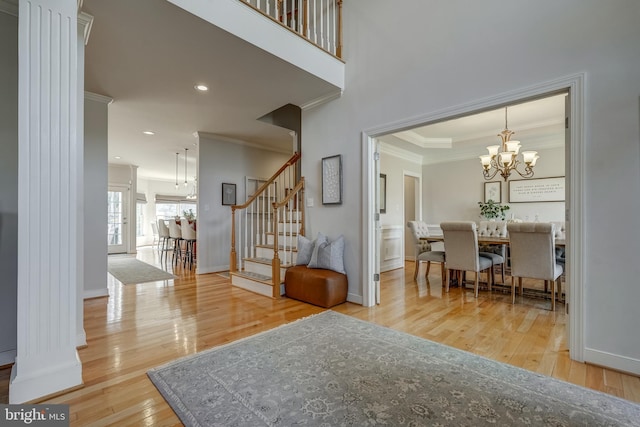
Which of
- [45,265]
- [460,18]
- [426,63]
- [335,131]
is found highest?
[460,18]

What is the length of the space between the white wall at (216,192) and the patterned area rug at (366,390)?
343cm

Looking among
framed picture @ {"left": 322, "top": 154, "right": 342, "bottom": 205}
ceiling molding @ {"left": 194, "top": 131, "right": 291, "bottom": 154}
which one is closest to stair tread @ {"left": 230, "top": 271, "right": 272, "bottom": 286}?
framed picture @ {"left": 322, "top": 154, "right": 342, "bottom": 205}

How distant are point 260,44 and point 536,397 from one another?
333 cm

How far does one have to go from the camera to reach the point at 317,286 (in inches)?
128

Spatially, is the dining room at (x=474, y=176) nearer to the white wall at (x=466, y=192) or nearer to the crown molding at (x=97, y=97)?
the white wall at (x=466, y=192)

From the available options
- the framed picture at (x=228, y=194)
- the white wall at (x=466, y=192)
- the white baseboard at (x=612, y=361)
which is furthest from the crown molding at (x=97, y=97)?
the white wall at (x=466, y=192)

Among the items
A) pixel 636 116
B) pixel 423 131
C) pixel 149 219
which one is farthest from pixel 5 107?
pixel 149 219

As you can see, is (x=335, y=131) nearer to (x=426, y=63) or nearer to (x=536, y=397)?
(x=426, y=63)

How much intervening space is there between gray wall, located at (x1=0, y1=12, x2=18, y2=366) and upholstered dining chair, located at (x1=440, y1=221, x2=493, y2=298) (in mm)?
4180

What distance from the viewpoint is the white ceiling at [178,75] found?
7.55 feet

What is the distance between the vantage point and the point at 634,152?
184cm

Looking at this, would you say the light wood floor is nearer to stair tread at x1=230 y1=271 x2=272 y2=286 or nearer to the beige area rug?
stair tread at x1=230 y1=271 x2=272 y2=286

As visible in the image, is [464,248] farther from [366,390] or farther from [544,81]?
[366,390]

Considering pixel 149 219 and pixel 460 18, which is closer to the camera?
pixel 460 18
